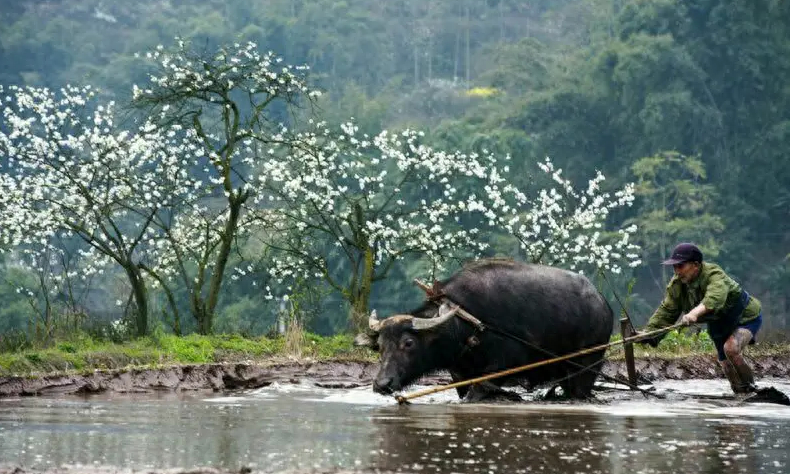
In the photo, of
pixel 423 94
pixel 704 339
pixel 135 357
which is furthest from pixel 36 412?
pixel 423 94

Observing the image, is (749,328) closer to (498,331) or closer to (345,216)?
(498,331)

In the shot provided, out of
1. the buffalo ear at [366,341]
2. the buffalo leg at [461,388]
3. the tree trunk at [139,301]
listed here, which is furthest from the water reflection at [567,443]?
the tree trunk at [139,301]

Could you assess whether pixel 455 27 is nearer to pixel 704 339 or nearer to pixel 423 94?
pixel 423 94

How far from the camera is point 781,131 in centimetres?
6944

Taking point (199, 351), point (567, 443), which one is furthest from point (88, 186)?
point (567, 443)

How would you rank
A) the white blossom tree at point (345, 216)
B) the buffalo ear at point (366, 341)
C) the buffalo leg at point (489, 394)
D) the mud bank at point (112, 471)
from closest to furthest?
the mud bank at point (112, 471) → the buffalo leg at point (489, 394) → the buffalo ear at point (366, 341) → the white blossom tree at point (345, 216)

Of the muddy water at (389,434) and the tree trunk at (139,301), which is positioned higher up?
→ the tree trunk at (139,301)

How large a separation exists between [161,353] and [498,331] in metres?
5.92

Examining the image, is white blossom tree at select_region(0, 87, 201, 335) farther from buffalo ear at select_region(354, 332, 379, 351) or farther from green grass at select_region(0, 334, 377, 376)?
buffalo ear at select_region(354, 332, 379, 351)

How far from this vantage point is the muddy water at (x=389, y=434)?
943 cm

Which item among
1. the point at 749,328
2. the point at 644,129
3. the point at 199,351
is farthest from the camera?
the point at 644,129

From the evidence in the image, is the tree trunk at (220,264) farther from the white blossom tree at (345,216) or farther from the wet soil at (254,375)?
the wet soil at (254,375)

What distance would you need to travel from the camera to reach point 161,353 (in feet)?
64.7

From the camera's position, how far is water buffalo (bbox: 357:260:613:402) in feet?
50.2
